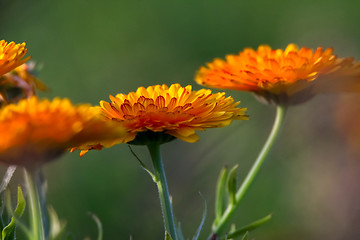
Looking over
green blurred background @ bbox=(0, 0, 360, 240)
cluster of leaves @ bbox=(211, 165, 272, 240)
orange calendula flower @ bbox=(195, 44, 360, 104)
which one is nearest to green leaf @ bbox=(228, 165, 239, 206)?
cluster of leaves @ bbox=(211, 165, 272, 240)

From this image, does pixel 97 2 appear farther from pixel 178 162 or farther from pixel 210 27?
pixel 178 162

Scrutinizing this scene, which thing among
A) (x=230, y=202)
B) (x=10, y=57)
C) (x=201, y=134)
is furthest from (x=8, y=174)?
(x=201, y=134)

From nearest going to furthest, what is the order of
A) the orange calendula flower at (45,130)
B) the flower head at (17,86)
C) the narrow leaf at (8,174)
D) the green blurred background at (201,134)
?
the orange calendula flower at (45,130) → the narrow leaf at (8,174) → the flower head at (17,86) → the green blurred background at (201,134)

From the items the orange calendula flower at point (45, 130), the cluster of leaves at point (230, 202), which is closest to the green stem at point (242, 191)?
the cluster of leaves at point (230, 202)

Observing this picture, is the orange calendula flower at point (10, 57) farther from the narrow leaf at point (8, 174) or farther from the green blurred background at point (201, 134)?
the green blurred background at point (201, 134)

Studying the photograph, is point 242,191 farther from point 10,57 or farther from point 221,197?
point 10,57

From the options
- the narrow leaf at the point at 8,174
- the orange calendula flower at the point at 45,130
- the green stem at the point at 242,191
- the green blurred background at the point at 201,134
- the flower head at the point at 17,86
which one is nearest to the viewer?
the orange calendula flower at the point at 45,130

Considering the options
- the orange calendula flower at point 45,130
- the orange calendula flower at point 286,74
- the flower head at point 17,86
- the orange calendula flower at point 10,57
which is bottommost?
the orange calendula flower at point 45,130
